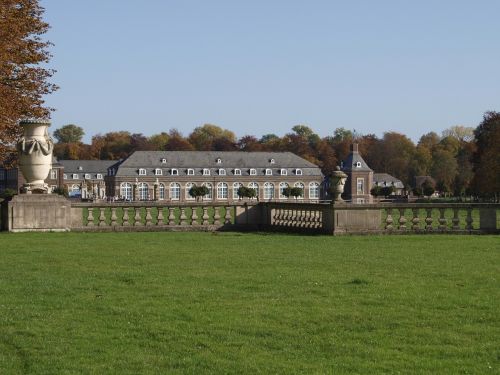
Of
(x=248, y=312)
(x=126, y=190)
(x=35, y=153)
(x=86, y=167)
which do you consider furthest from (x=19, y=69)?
(x=86, y=167)

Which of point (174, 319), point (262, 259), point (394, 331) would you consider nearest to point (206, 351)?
point (174, 319)

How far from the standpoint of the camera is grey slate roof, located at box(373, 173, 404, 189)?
459 feet

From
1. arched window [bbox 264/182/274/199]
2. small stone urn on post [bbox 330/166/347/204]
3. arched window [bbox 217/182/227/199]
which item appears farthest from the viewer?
arched window [bbox 264/182/274/199]

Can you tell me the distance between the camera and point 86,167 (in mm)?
143000

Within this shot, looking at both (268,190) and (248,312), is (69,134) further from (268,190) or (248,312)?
(248,312)

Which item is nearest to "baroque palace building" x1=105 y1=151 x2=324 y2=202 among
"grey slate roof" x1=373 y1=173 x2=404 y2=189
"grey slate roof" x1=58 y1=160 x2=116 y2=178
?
"grey slate roof" x1=373 y1=173 x2=404 y2=189

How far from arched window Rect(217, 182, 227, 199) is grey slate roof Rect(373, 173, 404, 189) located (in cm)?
2581

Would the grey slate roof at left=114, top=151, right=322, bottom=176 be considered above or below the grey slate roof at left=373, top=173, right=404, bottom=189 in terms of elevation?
above

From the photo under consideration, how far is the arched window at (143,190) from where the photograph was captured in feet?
422

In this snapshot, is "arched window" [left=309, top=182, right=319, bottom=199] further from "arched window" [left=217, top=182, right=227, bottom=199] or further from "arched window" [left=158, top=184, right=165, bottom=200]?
"arched window" [left=158, top=184, right=165, bottom=200]

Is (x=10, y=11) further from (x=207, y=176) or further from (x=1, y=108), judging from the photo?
(x=207, y=176)

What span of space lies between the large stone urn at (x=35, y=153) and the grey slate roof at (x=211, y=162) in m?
106

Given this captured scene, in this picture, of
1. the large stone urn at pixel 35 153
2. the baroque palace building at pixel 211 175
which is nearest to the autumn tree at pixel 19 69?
the large stone urn at pixel 35 153

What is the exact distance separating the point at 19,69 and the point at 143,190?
100 metres
